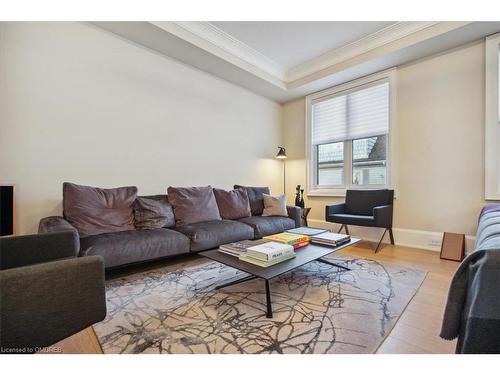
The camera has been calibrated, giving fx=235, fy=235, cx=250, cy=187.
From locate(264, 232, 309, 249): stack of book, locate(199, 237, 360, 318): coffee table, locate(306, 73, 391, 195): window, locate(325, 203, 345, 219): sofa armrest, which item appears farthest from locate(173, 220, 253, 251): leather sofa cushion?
locate(306, 73, 391, 195): window

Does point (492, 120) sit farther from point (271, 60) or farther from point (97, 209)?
point (97, 209)

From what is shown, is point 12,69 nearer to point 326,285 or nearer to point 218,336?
point 218,336

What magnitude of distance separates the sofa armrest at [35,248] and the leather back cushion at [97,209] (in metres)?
0.70

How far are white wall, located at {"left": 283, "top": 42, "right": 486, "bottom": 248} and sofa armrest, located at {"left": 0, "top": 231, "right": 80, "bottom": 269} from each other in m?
3.87

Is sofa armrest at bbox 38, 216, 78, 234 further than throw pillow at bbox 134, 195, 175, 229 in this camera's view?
No

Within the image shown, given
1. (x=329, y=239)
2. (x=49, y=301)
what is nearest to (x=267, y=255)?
(x=329, y=239)

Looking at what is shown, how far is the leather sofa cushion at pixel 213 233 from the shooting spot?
247 cm

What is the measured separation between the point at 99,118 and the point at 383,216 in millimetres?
3712

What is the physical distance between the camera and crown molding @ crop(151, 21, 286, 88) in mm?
2812

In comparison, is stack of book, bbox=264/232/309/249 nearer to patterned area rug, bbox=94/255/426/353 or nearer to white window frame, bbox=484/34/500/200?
patterned area rug, bbox=94/255/426/353

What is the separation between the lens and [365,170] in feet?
12.7

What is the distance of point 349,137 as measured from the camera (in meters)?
4.02

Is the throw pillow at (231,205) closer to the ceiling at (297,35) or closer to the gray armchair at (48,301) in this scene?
the ceiling at (297,35)
